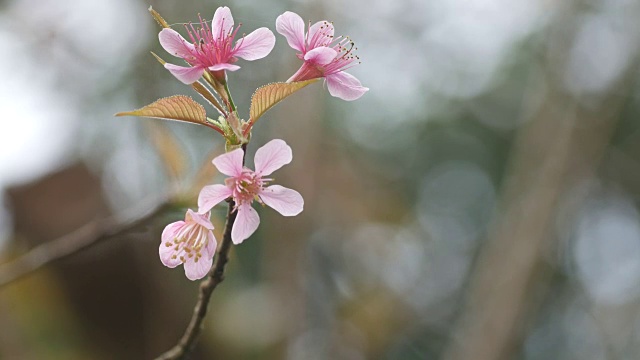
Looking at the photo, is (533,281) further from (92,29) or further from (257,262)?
(92,29)

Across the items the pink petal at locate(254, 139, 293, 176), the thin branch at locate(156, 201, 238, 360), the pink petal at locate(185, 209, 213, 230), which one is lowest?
the thin branch at locate(156, 201, 238, 360)

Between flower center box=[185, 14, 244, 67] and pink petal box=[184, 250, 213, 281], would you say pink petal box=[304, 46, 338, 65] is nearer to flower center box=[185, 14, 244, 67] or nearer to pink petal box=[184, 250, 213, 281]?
flower center box=[185, 14, 244, 67]

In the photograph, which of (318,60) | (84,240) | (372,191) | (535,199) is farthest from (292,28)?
(372,191)

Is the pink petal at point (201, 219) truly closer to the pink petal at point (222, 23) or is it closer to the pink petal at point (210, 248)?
the pink petal at point (210, 248)

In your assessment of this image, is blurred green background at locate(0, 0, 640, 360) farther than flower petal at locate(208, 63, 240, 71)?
Yes

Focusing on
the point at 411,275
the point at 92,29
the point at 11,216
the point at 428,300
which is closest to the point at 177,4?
the point at 92,29

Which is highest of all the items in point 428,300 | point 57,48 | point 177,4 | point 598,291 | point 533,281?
point 177,4

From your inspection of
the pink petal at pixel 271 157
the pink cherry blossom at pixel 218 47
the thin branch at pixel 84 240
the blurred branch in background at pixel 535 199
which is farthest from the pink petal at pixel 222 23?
the blurred branch in background at pixel 535 199

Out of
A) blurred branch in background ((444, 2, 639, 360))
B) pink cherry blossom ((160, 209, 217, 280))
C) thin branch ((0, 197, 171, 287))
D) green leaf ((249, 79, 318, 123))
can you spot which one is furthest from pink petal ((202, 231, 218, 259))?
blurred branch in background ((444, 2, 639, 360))
